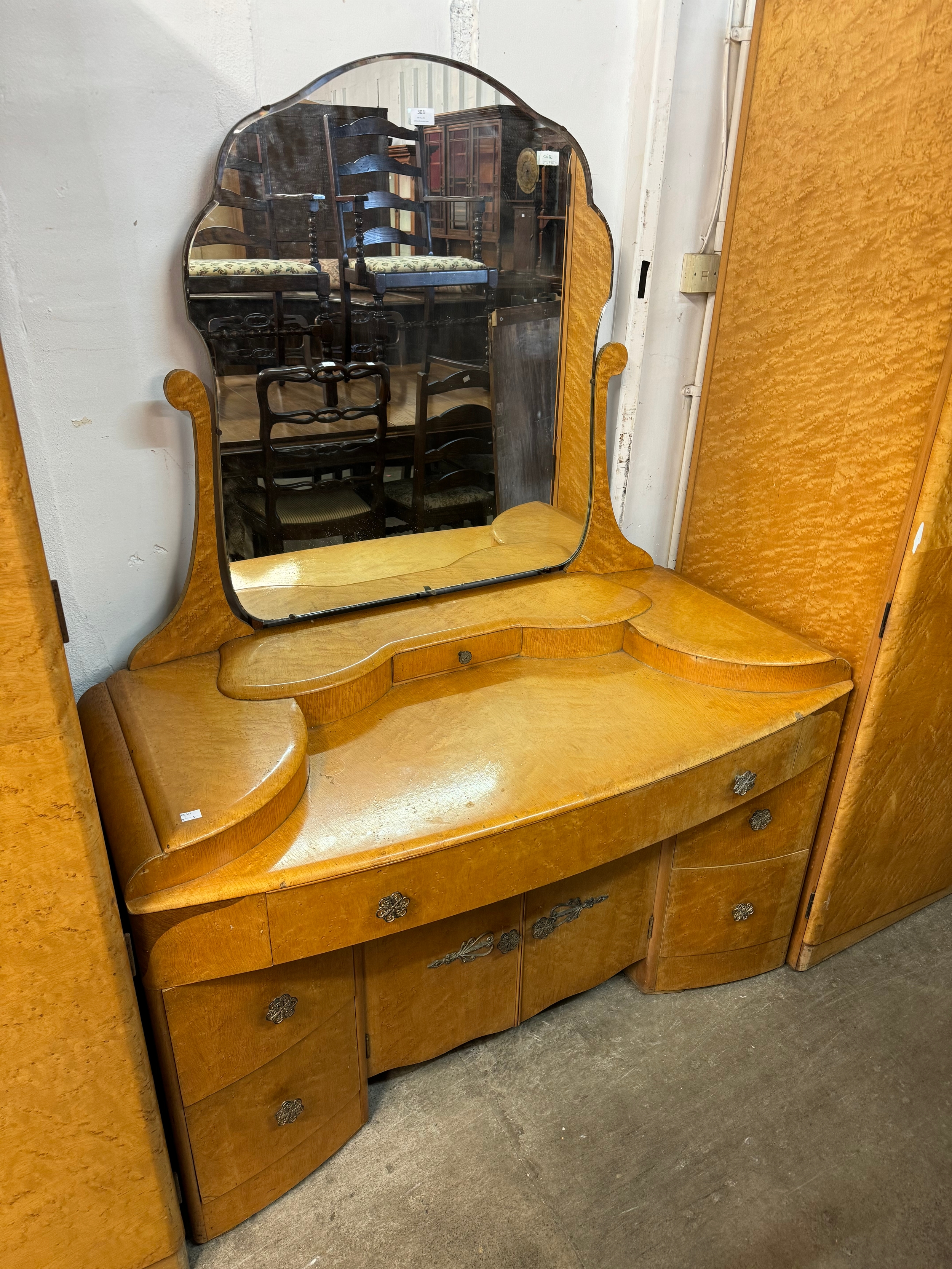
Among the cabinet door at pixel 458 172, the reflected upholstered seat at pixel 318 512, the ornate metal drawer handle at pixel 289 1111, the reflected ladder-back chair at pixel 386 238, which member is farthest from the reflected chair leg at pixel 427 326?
the ornate metal drawer handle at pixel 289 1111

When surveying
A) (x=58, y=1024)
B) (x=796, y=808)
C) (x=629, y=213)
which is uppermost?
(x=629, y=213)

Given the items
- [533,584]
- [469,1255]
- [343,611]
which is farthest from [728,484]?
[469,1255]

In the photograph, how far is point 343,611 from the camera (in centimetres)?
167

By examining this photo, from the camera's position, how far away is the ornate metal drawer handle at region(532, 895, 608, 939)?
5.39 feet

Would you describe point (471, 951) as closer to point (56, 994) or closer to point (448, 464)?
point (56, 994)

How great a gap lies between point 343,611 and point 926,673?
45.9 inches

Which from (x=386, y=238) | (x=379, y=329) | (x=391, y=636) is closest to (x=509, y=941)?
(x=391, y=636)

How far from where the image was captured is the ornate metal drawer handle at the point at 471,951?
5.12ft

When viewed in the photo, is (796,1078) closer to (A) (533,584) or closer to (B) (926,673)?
(B) (926,673)

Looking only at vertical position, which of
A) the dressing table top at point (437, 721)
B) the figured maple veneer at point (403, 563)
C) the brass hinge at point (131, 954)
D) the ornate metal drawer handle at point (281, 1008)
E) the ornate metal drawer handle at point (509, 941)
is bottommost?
the ornate metal drawer handle at point (509, 941)

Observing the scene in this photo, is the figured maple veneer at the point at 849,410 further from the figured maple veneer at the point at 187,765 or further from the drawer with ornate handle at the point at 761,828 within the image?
the figured maple veneer at the point at 187,765

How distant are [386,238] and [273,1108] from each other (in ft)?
4.75

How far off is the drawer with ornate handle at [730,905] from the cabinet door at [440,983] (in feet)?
1.23

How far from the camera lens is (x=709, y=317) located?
188 centimetres
